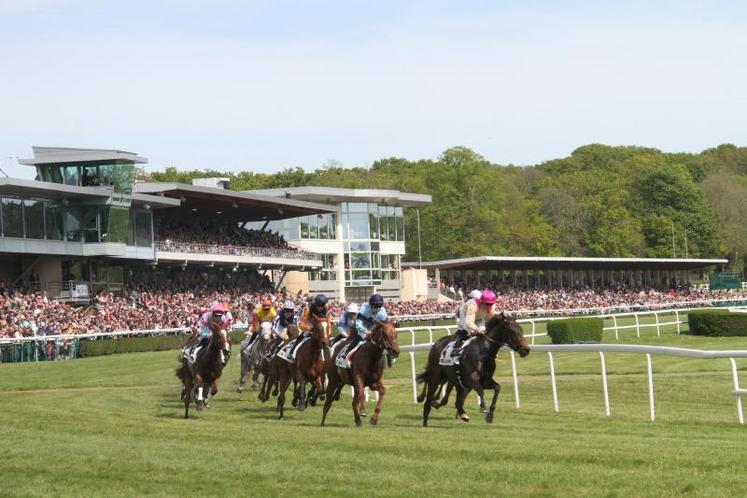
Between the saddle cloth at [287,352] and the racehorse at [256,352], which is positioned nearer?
the saddle cloth at [287,352]

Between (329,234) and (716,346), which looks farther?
(329,234)

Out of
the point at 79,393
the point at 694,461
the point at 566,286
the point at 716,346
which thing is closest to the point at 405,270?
the point at 566,286

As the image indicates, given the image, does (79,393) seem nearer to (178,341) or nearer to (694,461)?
(694,461)

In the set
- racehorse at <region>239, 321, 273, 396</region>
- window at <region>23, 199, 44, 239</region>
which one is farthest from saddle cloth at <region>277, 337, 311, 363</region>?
window at <region>23, 199, 44, 239</region>

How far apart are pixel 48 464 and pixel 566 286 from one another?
62.6 m

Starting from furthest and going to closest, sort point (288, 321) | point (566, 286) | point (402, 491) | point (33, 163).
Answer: point (566, 286) → point (33, 163) → point (288, 321) → point (402, 491)

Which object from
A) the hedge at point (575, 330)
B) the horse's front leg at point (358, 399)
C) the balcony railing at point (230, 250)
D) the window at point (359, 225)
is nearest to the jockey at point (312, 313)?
the horse's front leg at point (358, 399)

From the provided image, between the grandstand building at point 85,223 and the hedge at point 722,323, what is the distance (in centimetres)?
2286

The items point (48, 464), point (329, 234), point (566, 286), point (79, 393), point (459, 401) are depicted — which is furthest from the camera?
point (566, 286)

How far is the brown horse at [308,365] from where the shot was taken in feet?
55.2

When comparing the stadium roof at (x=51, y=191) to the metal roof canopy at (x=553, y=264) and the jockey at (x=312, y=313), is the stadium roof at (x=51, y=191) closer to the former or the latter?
the metal roof canopy at (x=553, y=264)

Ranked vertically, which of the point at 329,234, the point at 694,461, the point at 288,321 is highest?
the point at 329,234

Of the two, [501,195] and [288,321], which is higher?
[501,195]

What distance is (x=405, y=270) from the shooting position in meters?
69.4
